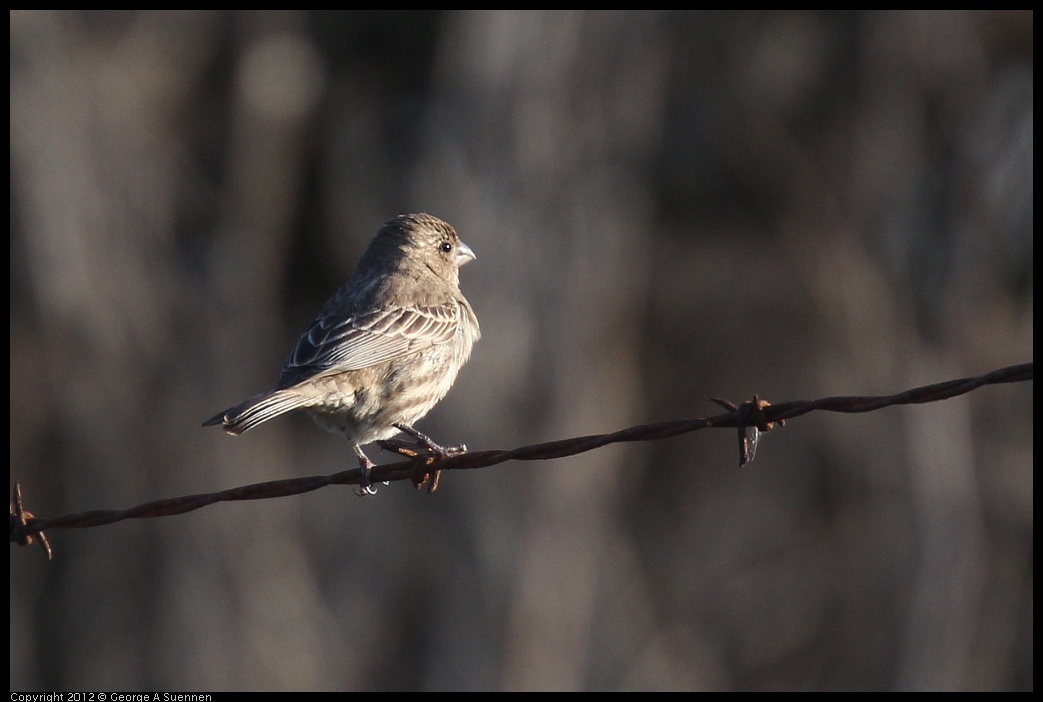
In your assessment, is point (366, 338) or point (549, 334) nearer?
point (366, 338)

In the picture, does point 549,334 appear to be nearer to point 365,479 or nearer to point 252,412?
point 252,412

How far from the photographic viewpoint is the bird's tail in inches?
217

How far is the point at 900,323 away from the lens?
13734mm

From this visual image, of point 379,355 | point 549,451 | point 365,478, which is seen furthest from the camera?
point 379,355

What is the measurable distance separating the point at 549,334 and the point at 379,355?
22.6 ft

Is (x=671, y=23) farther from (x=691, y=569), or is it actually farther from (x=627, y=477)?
(x=691, y=569)

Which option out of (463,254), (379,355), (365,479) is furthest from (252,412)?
(463,254)

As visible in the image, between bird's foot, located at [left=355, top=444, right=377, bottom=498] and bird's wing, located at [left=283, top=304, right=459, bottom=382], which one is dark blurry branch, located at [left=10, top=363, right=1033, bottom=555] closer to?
bird's foot, located at [left=355, top=444, right=377, bottom=498]

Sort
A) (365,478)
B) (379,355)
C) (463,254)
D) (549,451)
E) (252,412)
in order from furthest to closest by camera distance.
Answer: (463,254) → (379,355) → (252,412) → (365,478) → (549,451)

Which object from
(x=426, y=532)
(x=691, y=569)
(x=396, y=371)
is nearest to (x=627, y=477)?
(x=691, y=569)

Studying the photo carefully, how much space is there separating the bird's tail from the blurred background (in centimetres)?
718

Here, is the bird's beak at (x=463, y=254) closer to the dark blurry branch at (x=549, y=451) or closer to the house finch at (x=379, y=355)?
the house finch at (x=379, y=355)

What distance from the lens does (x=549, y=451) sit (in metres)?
4.57

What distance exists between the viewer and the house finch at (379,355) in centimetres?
626
